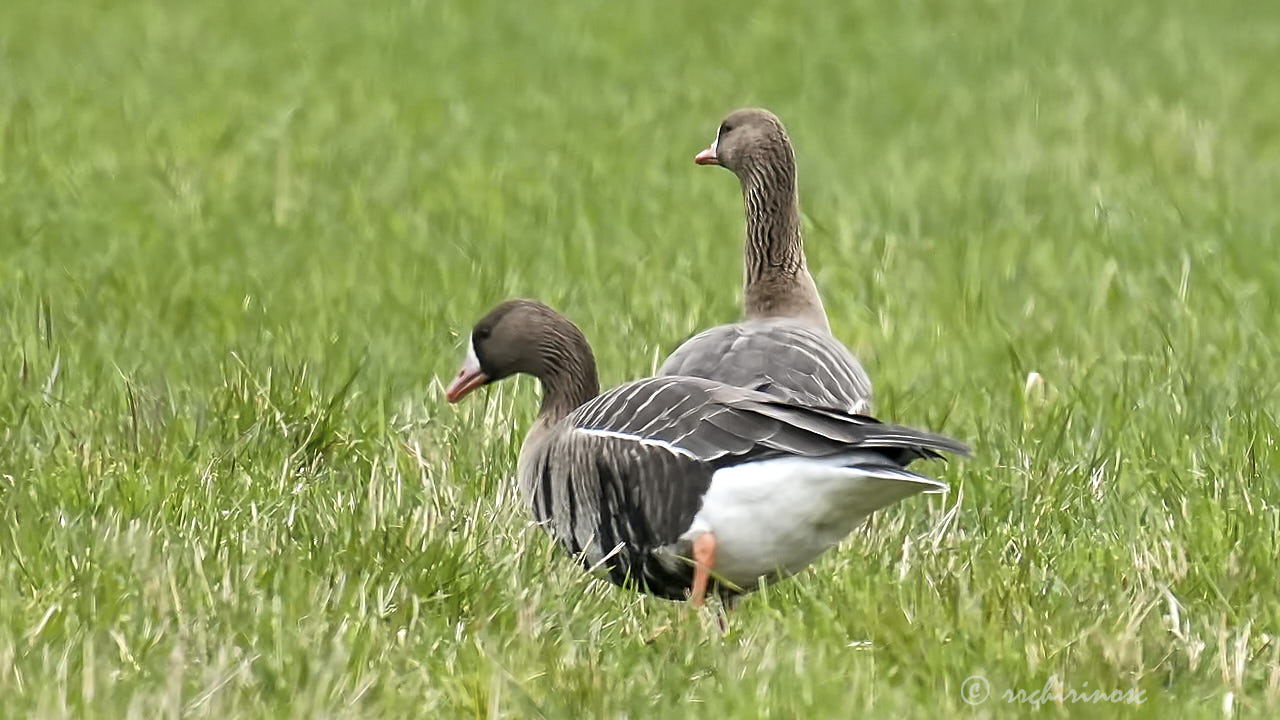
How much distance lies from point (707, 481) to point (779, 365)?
0.95 m

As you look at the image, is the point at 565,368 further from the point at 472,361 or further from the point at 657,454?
the point at 657,454

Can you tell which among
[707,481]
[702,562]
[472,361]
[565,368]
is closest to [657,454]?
[707,481]

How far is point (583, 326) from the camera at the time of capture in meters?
8.18

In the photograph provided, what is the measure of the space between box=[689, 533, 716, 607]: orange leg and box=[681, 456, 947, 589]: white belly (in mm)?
18

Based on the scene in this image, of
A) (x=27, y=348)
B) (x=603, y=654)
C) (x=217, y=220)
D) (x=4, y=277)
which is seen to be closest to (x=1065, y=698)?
(x=603, y=654)

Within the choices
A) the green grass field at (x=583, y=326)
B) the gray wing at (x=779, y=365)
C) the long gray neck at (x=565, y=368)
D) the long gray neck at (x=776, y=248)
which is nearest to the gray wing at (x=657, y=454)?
the green grass field at (x=583, y=326)

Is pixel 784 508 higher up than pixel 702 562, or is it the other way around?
pixel 784 508

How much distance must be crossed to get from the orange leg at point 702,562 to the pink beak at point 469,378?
1170 millimetres

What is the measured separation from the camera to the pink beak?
6.00 meters

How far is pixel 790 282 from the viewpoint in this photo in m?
7.11

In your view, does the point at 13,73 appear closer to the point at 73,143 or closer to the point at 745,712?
the point at 73,143

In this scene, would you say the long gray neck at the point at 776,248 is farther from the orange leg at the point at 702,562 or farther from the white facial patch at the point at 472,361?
the orange leg at the point at 702,562

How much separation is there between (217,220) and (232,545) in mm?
5009

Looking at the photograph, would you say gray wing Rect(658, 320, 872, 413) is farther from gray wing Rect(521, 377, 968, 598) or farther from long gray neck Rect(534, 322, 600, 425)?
gray wing Rect(521, 377, 968, 598)
